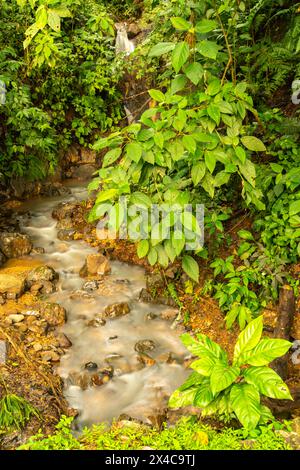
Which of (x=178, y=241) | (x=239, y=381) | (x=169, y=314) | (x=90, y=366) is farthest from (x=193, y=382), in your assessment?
(x=169, y=314)

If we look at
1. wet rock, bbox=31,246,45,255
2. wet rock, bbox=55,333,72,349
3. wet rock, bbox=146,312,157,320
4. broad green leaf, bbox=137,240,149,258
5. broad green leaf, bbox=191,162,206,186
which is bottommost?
wet rock, bbox=55,333,72,349

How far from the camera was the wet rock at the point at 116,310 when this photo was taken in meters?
4.92

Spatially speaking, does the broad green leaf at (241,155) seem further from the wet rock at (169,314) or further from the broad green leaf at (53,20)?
the wet rock at (169,314)

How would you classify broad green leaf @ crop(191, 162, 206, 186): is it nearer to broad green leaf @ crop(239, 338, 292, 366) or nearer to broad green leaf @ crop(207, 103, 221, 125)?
broad green leaf @ crop(207, 103, 221, 125)

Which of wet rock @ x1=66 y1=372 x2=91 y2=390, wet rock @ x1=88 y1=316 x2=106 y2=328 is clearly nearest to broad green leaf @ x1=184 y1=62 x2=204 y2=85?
wet rock @ x1=66 y1=372 x2=91 y2=390

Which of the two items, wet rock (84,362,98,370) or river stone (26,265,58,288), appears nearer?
wet rock (84,362,98,370)

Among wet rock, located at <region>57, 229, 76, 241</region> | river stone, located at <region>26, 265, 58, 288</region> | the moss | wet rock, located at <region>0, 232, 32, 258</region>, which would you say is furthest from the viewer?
wet rock, located at <region>57, 229, 76, 241</region>

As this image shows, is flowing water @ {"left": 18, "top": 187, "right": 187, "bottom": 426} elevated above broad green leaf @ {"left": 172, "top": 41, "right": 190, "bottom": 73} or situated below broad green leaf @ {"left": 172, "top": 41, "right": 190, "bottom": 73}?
below

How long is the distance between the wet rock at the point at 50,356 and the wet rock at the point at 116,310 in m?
0.86

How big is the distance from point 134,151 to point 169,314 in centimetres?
259

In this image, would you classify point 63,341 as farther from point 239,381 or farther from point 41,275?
point 239,381

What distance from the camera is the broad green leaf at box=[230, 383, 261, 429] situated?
213cm

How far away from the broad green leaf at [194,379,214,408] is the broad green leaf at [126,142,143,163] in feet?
4.57

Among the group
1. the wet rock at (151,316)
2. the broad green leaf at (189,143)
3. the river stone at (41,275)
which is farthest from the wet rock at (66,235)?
the broad green leaf at (189,143)
